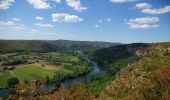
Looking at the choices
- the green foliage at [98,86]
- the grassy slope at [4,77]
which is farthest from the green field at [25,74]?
the green foliage at [98,86]

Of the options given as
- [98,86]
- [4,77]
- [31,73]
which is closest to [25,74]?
[31,73]

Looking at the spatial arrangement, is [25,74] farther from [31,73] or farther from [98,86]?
[98,86]

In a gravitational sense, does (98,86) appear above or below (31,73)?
above

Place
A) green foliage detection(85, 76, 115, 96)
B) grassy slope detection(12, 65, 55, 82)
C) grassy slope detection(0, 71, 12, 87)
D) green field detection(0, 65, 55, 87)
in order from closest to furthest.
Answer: green foliage detection(85, 76, 115, 96)
grassy slope detection(0, 71, 12, 87)
green field detection(0, 65, 55, 87)
grassy slope detection(12, 65, 55, 82)

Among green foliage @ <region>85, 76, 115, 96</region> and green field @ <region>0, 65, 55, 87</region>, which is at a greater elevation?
green foliage @ <region>85, 76, 115, 96</region>

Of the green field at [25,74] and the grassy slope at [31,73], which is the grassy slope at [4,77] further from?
the grassy slope at [31,73]

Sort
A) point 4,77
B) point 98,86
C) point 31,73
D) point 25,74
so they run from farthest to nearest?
1. point 31,73
2. point 25,74
3. point 4,77
4. point 98,86

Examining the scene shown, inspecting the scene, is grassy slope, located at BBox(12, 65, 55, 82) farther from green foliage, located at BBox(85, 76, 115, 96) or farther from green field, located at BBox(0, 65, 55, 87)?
green foliage, located at BBox(85, 76, 115, 96)

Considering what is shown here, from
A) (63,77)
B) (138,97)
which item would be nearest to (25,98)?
(138,97)

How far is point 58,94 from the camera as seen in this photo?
19234 mm

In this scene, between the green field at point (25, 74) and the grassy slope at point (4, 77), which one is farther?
the green field at point (25, 74)

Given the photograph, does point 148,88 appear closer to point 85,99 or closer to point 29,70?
point 85,99

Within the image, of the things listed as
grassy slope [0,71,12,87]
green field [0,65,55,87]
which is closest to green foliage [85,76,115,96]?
green field [0,65,55,87]

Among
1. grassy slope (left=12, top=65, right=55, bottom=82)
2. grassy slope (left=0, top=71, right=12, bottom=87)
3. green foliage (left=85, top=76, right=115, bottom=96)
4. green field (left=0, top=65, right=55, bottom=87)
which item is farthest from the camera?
grassy slope (left=12, top=65, right=55, bottom=82)
